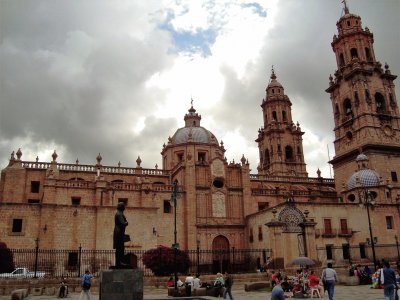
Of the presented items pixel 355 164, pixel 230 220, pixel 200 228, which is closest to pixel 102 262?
pixel 200 228

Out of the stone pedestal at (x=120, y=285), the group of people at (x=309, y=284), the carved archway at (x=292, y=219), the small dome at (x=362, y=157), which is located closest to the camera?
the stone pedestal at (x=120, y=285)

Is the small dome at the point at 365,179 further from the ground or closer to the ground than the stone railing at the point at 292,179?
closer to the ground

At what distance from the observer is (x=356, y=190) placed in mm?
43906

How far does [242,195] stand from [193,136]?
482 inches

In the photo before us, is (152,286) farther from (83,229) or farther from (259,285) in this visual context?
(83,229)

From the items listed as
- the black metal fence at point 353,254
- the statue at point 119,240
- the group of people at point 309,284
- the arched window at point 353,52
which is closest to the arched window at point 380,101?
the arched window at point 353,52

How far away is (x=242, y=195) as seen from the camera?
42844 millimetres

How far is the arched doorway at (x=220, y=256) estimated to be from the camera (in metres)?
38.0

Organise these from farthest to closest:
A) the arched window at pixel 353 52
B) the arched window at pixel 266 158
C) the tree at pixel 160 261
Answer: the arched window at pixel 266 158
the arched window at pixel 353 52
the tree at pixel 160 261

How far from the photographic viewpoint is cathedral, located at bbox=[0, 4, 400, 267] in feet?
112

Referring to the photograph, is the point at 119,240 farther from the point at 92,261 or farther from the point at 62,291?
the point at 92,261

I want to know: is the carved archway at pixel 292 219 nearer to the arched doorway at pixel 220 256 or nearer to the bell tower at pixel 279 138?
the arched doorway at pixel 220 256

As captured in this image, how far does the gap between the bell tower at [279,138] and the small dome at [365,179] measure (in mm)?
15838

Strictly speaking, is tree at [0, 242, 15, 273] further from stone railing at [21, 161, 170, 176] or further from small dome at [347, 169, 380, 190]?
small dome at [347, 169, 380, 190]
